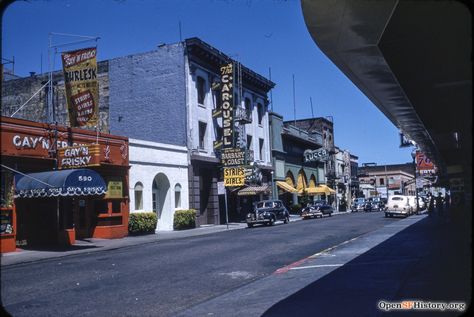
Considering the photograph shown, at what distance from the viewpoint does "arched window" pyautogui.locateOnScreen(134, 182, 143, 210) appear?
2708 centimetres

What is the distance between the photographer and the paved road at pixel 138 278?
8.04m

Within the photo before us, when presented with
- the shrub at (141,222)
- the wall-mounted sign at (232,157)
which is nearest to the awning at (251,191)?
the wall-mounted sign at (232,157)

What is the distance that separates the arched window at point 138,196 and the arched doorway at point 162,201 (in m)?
2.12

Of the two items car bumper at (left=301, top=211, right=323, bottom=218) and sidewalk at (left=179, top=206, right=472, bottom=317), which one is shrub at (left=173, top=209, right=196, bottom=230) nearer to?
car bumper at (left=301, top=211, right=323, bottom=218)

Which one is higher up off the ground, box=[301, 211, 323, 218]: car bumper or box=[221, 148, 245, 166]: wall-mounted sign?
box=[221, 148, 245, 166]: wall-mounted sign

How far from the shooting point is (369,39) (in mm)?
4820

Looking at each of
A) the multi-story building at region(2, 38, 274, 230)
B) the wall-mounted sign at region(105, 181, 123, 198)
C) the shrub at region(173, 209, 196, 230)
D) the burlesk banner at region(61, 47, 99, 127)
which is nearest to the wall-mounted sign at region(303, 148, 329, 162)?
the multi-story building at region(2, 38, 274, 230)

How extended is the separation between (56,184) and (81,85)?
204 inches

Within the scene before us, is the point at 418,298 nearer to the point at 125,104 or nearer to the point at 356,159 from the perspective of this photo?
the point at 125,104

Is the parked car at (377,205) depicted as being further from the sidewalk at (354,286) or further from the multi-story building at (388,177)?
the multi-story building at (388,177)

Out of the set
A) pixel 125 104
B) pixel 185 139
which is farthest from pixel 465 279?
pixel 125 104

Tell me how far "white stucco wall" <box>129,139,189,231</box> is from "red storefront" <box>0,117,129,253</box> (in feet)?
4.44

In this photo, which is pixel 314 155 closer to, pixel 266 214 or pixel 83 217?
pixel 266 214

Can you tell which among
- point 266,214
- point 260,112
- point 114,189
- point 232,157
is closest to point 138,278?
point 114,189
